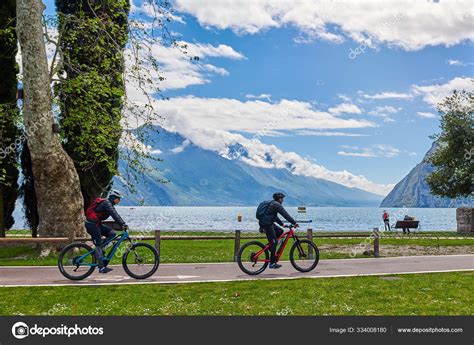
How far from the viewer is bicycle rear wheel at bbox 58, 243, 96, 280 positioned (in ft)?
42.1

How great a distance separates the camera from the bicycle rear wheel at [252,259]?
1377 cm

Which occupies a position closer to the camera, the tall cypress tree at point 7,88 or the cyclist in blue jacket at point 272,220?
the cyclist in blue jacket at point 272,220

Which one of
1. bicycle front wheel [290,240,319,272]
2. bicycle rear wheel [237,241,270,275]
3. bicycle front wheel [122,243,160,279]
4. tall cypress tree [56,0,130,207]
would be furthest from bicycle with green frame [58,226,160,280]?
tall cypress tree [56,0,130,207]

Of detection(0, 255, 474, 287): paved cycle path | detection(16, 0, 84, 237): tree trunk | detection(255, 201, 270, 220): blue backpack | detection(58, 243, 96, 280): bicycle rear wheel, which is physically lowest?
detection(0, 255, 474, 287): paved cycle path

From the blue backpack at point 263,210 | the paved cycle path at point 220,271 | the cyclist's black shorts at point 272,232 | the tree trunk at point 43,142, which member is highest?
the tree trunk at point 43,142

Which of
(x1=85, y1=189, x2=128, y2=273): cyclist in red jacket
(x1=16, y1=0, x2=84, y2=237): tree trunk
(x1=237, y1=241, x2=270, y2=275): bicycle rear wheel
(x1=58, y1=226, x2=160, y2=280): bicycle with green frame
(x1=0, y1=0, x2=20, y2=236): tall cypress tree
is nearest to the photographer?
(x1=85, y1=189, x2=128, y2=273): cyclist in red jacket

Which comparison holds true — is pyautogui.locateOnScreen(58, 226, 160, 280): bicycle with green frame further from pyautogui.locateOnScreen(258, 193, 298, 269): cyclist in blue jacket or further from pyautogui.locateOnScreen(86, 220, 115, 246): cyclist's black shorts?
pyautogui.locateOnScreen(258, 193, 298, 269): cyclist in blue jacket

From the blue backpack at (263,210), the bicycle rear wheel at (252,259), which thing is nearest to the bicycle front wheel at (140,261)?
the bicycle rear wheel at (252,259)

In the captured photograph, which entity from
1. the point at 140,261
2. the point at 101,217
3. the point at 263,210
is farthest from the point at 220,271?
the point at 101,217

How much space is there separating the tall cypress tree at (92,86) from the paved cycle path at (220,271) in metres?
6.07

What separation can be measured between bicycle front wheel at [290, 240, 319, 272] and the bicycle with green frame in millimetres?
3807

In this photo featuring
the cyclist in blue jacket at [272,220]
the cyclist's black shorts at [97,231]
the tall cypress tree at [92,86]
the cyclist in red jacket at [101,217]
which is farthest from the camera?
the tall cypress tree at [92,86]

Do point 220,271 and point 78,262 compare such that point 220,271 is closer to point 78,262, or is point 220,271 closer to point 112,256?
point 112,256

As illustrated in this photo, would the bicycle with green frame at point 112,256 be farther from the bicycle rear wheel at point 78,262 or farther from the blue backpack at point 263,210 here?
the blue backpack at point 263,210
